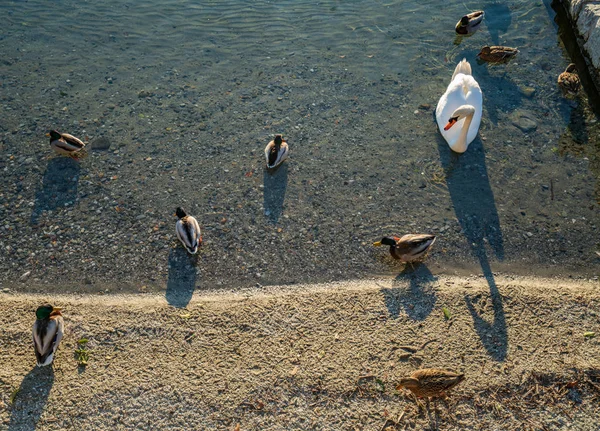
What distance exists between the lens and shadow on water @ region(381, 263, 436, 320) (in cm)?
561

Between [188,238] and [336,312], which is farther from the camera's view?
[188,238]

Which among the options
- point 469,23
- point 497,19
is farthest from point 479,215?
point 497,19

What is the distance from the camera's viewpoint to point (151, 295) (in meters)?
6.16

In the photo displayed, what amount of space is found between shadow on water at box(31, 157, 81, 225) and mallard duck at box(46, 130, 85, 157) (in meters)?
0.20

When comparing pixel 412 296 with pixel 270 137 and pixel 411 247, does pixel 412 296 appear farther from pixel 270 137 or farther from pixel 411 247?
pixel 270 137

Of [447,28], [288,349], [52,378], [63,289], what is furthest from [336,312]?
[447,28]

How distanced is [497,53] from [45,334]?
8.83 meters

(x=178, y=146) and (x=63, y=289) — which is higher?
(x=178, y=146)

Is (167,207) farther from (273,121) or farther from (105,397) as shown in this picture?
(105,397)

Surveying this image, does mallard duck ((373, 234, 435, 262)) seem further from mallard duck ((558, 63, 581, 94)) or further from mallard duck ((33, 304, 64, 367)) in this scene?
mallard duck ((558, 63, 581, 94))

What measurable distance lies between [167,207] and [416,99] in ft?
15.8

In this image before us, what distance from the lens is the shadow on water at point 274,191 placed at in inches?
283

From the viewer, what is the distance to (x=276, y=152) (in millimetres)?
7605

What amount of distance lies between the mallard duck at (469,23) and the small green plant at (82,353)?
352 inches
